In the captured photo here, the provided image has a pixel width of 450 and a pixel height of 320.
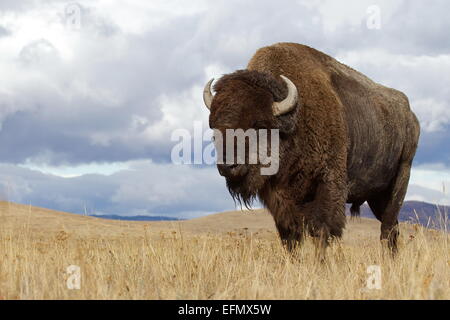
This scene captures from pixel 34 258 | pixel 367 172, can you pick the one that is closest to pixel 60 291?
pixel 34 258

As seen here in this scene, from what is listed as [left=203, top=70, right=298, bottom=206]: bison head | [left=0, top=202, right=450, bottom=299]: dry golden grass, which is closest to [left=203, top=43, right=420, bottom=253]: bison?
[left=203, top=70, right=298, bottom=206]: bison head

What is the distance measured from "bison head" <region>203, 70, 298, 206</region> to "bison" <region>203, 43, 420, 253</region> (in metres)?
0.01

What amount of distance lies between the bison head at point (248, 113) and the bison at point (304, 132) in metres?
0.01

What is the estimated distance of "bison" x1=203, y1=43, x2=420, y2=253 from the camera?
6.25 m

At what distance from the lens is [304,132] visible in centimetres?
677

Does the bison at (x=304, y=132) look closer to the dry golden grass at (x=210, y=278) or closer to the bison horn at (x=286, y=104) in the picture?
the bison horn at (x=286, y=104)

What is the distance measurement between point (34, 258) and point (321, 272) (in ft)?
9.99

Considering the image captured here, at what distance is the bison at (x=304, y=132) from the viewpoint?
6250 mm

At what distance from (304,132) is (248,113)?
97cm

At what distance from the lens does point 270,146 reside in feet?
20.9

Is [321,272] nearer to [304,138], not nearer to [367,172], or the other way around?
[304,138]

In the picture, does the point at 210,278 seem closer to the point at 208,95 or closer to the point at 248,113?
the point at 248,113

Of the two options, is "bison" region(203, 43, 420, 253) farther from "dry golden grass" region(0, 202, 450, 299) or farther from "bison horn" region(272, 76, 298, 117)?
"dry golden grass" region(0, 202, 450, 299)
